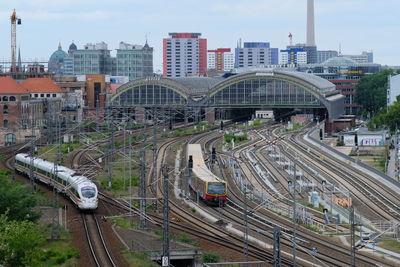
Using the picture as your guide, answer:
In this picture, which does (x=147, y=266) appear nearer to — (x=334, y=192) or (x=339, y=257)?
(x=339, y=257)

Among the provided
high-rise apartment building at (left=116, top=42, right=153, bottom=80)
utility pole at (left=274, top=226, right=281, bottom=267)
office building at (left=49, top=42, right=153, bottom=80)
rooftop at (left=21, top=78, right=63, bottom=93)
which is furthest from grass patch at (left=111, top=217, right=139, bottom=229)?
high-rise apartment building at (left=116, top=42, right=153, bottom=80)

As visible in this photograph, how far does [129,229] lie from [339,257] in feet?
29.9

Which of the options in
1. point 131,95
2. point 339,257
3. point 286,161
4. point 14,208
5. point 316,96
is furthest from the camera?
point 131,95

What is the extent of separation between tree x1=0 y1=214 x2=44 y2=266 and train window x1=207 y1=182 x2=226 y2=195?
13070 millimetres

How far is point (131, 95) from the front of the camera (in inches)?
3499

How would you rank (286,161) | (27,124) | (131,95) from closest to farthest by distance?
1. (286,161)
2. (27,124)
3. (131,95)

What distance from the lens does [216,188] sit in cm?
3731

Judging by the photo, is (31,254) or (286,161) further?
(286,161)

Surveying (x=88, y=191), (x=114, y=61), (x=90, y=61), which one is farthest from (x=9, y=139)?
(x=114, y=61)

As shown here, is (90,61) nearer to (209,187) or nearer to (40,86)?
(40,86)

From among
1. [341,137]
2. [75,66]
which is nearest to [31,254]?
[341,137]

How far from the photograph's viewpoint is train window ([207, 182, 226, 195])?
122 feet

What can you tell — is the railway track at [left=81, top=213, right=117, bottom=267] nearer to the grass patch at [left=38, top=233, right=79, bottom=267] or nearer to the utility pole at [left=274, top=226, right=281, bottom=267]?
the grass patch at [left=38, top=233, right=79, bottom=267]

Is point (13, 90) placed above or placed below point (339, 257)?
above
